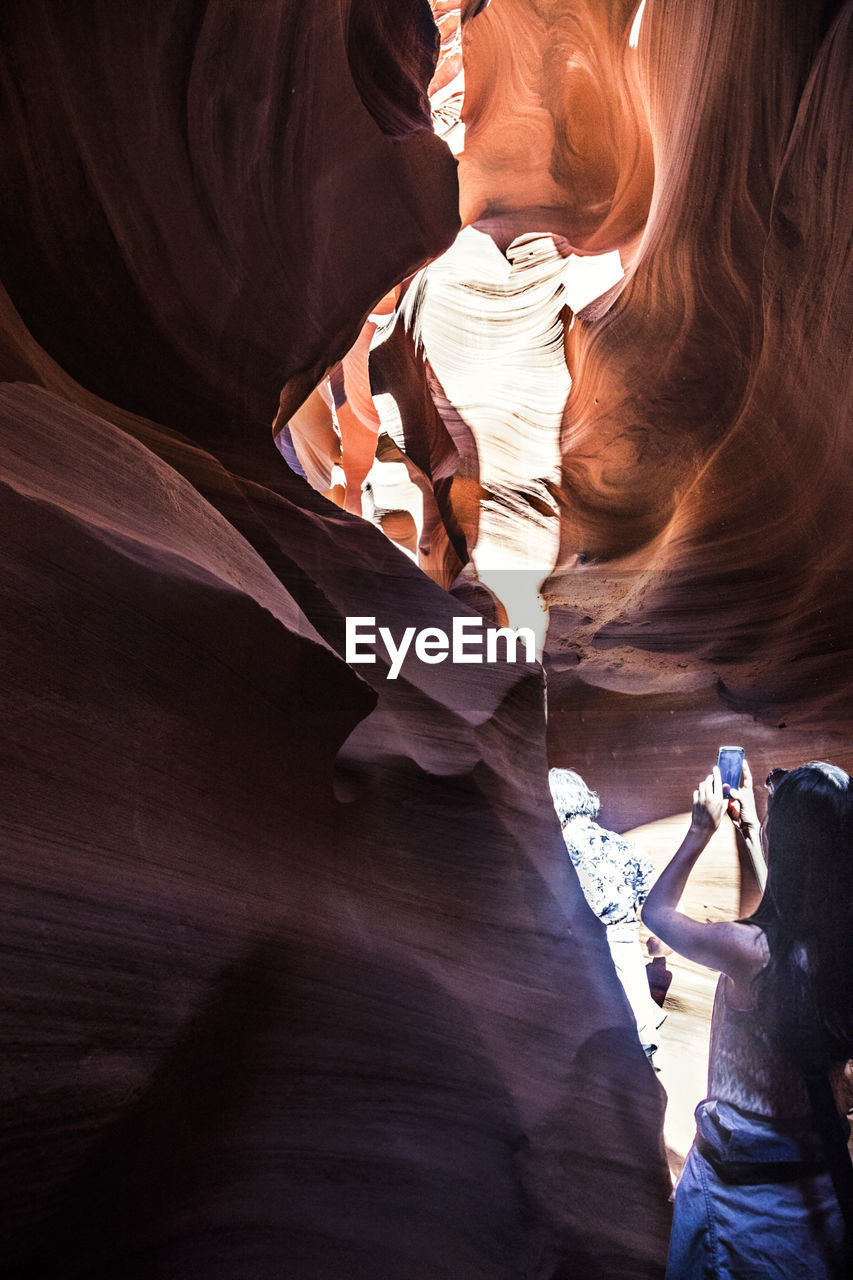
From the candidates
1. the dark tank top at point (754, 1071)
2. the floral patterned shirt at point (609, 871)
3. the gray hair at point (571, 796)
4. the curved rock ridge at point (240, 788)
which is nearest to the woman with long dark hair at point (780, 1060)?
the dark tank top at point (754, 1071)

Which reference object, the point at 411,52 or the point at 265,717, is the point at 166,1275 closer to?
the point at 265,717

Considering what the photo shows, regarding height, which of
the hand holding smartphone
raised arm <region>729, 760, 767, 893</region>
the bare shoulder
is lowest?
the bare shoulder

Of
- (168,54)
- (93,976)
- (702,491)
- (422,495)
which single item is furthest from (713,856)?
(422,495)

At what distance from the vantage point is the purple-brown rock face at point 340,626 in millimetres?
1267

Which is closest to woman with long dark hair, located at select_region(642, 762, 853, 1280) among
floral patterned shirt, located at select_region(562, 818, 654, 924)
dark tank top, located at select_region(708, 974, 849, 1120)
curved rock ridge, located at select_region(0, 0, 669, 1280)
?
A: dark tank top, located at select_region(708, 974, 849, 1120)

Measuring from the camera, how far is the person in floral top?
11.9 ft

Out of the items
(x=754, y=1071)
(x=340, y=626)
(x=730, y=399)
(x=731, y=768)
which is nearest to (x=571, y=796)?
(x=731, y=768)

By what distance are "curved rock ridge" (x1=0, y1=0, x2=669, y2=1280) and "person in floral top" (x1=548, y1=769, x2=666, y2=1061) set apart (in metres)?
1.43

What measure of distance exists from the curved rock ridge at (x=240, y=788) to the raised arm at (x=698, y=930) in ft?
1.17

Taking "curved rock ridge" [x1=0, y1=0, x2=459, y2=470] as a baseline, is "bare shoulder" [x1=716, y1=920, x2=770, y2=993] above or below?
below

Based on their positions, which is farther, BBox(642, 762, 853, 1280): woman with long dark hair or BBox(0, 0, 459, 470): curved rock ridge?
BBox(0, 0, 459, 470): curved rock ridge

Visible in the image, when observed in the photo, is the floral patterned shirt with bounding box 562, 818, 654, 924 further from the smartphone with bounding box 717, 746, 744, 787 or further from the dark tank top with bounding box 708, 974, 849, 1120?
the dark tank top with bounding box 708, 974, 849, 1120

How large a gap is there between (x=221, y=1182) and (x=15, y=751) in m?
0.94

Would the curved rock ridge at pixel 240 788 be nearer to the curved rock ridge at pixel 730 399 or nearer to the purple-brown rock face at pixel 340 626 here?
the purple-brown rock face at pixel 340 626
